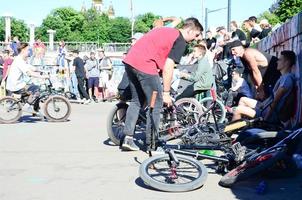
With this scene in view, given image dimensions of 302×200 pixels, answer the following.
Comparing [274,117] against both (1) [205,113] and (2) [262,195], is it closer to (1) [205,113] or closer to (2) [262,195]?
(1) [205,113]

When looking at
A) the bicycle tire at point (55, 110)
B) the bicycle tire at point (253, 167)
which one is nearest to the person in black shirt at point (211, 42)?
the bicycle tire at point (55, 110)

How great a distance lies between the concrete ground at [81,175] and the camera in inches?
203

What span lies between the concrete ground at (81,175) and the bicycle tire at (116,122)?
172 mm

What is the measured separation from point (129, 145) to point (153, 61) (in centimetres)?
128

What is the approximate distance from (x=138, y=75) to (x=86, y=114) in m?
7.43

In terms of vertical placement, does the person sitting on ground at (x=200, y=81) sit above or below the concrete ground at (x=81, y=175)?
above

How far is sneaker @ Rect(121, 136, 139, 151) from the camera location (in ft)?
24.5

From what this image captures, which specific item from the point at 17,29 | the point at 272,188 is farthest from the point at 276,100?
the point at 17,29

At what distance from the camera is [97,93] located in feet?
68.1

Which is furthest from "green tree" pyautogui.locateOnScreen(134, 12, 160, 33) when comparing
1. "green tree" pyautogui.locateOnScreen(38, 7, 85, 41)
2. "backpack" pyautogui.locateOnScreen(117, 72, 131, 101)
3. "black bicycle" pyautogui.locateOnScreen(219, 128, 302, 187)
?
"black bicycle" pyautogui.locateOnScreen(219, 128, 302, 187)

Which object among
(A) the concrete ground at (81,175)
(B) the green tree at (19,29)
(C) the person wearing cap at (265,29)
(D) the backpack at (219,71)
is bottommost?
(A) the concrete ground at (81,175)

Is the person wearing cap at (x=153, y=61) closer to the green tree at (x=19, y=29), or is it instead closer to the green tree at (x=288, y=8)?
the green tree at (x=288, y=8)

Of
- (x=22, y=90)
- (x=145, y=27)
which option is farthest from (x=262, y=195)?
(x=145, y=27)

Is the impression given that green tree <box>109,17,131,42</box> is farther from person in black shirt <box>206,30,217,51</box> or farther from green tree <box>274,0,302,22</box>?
person in black shirt <box>206,30,217,51</box>
